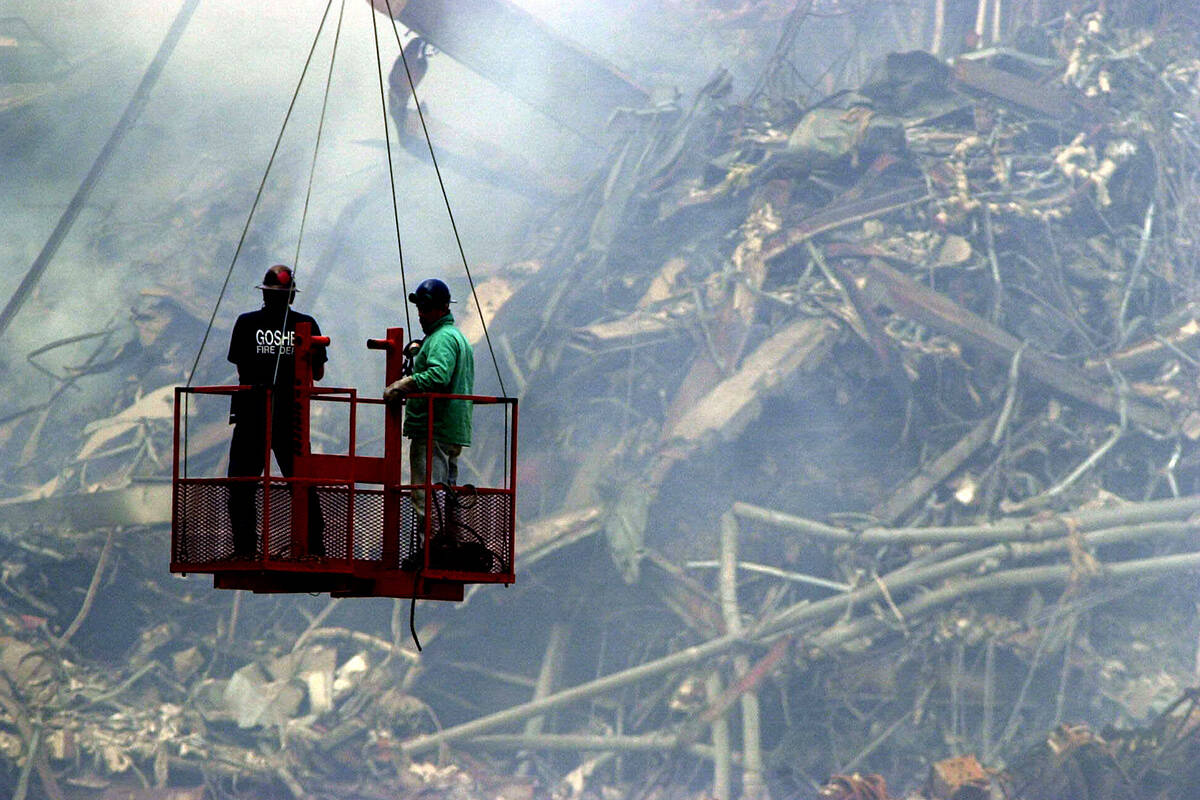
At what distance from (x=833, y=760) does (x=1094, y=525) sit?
3.09 m

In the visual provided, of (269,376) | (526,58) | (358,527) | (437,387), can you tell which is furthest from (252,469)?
(526,58)

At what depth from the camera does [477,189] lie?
49.2 ft

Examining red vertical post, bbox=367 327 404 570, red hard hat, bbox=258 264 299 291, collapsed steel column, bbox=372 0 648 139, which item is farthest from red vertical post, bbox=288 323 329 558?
collapsed steel column, bbox=372 0 648 139

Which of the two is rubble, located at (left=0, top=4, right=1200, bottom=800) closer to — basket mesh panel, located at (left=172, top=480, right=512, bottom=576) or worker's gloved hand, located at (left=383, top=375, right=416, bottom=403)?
basket mesh panel, located at (left=172, top=480, right=512, bottom=576)

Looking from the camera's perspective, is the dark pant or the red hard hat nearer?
the dark pant

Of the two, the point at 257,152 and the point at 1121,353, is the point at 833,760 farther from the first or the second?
the point at 257,152

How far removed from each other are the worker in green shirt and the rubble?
272 inches

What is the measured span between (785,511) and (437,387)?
8.24 metres

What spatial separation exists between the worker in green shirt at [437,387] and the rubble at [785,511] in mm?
6901

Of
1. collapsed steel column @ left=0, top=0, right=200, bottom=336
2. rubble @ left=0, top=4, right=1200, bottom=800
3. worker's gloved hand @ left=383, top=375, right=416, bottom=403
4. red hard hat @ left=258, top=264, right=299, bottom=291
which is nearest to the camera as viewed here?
worker's gloved hand @ left=383, top=375, right=416, bottom=403

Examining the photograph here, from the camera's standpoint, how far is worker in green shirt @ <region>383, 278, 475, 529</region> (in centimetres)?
623

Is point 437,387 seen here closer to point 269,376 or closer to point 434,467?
point 434,467

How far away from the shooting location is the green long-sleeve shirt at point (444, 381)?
6227mm

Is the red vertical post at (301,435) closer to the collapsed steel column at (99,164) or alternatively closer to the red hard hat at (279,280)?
the red hard hat at (279,280)
